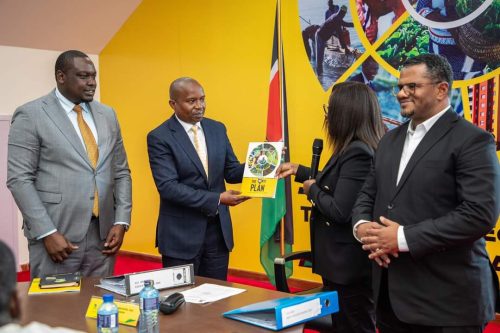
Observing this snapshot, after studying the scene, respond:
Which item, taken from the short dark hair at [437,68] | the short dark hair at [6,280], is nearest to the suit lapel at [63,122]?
the short dark hair at [437,68]

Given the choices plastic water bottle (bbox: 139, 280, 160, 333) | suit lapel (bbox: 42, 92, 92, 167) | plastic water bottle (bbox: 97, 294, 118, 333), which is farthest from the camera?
suit lapel (bbox: 42, 92, 92, 167)

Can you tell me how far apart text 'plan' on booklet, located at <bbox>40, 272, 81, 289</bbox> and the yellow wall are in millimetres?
2989

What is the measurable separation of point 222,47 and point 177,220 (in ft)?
9.89

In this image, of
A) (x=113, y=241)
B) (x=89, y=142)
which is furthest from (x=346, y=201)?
(x=89, y=142)

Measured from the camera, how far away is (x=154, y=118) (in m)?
6.44

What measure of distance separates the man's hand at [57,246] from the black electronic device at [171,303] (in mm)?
990

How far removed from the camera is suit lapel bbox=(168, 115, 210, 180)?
10.7ft

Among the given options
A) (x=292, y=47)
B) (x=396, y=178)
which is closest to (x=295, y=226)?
(x=292, y=47)

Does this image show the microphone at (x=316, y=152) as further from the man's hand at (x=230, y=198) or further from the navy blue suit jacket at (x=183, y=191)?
the navy blue suit jacket at (x=183, y=191)

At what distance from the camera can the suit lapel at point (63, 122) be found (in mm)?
2949

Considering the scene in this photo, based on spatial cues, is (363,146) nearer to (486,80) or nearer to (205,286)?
(205,286)

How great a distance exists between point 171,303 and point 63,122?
140 centimetres

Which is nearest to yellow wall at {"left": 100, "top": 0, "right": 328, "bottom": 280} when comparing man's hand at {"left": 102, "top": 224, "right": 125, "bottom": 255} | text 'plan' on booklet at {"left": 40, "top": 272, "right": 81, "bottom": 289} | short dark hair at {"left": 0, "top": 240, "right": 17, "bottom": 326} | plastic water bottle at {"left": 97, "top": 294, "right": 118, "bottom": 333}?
man's hand at {"left": 102, "top": 224, "right": 125, "bottom": 255}

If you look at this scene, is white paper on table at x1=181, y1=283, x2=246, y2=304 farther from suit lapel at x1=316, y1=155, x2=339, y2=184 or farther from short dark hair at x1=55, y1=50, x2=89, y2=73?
short dark hair at x1=55, y1=50, x2=89, y2=73
